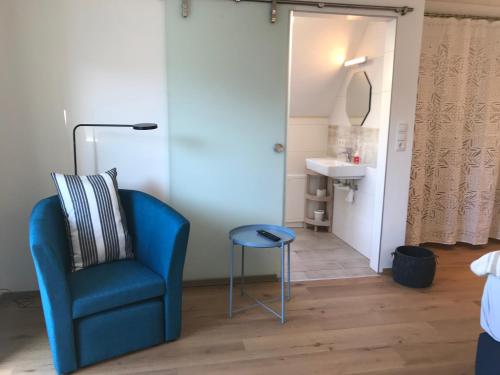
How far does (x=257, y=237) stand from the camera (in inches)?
103

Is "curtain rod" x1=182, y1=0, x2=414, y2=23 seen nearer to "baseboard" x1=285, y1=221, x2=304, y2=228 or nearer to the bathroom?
the bathroom

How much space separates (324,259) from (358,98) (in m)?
1.60

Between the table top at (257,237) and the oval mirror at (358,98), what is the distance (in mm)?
1691

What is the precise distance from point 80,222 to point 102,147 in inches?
26.5

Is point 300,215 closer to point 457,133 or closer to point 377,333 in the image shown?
point 457,133

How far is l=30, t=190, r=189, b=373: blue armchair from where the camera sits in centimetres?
196

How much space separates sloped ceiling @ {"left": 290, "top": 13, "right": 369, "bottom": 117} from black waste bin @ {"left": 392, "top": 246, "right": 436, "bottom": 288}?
6.52 feet

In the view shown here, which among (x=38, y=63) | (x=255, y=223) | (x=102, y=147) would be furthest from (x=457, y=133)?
(x=38, y=63)

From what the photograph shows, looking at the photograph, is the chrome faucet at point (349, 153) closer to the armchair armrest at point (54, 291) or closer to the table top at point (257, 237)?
the table top at point (257, 237)

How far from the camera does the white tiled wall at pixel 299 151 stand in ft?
15.2

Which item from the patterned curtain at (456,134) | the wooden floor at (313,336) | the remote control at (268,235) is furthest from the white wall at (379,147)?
the remote control at (268,235)

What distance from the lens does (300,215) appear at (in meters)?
4.71

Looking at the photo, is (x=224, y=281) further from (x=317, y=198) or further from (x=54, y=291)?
(x=317, y=198)

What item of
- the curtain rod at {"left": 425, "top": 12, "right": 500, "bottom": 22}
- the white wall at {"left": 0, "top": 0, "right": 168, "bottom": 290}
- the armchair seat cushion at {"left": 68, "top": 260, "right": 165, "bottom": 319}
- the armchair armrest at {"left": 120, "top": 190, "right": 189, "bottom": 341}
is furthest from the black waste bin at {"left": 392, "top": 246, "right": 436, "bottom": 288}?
the curtain rod at {"left": 425, "top": 12, "right": 500, "bottom": 22}
